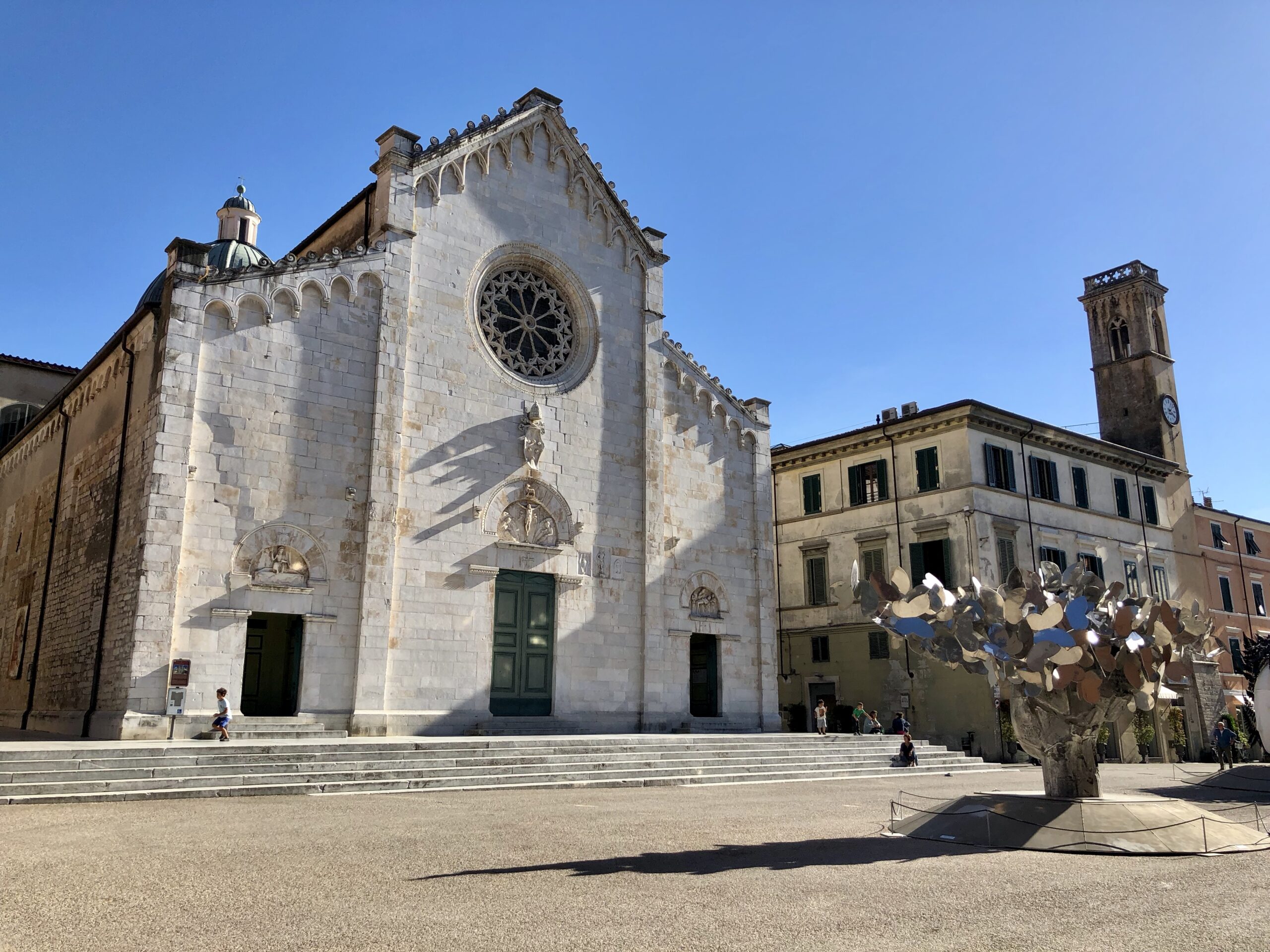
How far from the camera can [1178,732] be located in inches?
1391

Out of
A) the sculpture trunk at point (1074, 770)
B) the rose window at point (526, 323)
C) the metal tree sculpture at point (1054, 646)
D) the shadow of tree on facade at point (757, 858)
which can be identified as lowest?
the shadow of tree on facade at point (757, 858)

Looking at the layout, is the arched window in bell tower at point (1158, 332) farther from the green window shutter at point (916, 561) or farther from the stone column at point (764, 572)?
the stone column at point (764, 572)

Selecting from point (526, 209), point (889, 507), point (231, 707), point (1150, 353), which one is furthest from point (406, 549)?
point (1150, 353)

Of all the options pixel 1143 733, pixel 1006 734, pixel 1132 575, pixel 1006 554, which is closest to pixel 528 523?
pixel 1006 734

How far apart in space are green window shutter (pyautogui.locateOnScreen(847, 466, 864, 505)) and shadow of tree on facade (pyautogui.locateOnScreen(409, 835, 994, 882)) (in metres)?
24.4

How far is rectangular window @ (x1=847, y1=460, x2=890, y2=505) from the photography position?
33.9 metres

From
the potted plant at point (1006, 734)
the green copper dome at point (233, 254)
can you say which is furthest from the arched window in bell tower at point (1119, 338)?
the green copper dome at point (233, 254)

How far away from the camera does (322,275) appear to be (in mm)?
21484

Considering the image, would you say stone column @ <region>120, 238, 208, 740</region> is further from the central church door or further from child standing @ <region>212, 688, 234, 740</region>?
the central church door

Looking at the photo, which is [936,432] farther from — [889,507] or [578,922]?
[578,922]

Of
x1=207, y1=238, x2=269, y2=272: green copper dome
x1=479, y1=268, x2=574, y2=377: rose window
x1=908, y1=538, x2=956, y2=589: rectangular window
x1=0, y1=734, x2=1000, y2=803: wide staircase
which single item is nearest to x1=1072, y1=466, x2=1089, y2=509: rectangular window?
x1=908, y1=538, x2=956, y2=589: rectangular window

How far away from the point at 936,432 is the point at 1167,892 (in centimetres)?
2562

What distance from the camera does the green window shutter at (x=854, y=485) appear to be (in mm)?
34688

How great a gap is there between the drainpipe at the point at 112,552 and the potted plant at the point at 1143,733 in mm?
31229
